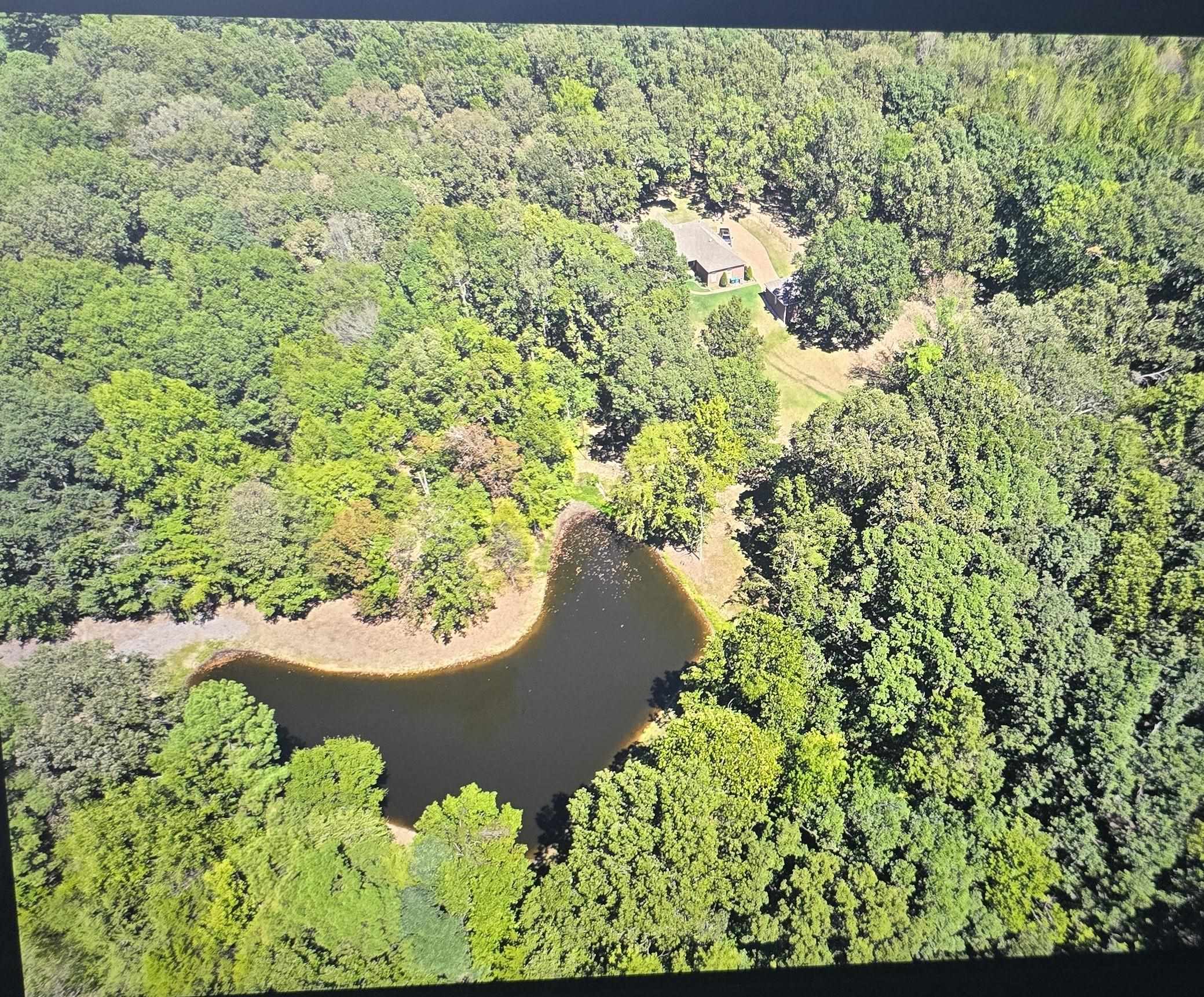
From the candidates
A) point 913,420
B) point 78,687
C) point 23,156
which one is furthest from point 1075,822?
point 23,156

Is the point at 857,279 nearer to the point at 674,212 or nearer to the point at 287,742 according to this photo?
the point at 674,212

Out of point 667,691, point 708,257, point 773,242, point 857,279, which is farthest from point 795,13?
point 773,242

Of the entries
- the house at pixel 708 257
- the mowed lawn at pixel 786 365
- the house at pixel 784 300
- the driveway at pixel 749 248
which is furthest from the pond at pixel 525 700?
the driveway at pixel 749 248

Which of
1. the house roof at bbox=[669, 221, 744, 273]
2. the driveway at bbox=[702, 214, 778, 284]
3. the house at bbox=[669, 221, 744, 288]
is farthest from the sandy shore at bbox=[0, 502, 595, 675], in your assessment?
the driveway at bbox=[702, 214, 778, 284]

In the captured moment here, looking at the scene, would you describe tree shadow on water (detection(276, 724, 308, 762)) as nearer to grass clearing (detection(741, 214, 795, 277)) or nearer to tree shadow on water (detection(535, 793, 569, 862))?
tree shadow on water (detection(535, 793, 569, 862))

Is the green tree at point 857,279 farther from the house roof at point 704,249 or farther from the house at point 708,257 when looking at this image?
the house roof at point 704,249

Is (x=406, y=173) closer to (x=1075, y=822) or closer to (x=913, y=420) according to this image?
(x=913, y=420)

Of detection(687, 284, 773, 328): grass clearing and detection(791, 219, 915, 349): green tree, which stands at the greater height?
detection(791, 219, 915, 349): green tree

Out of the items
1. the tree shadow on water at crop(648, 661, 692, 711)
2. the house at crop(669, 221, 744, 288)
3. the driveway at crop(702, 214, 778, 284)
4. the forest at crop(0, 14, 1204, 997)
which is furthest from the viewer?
the driveway at crop(702, 214, 778, 284)
